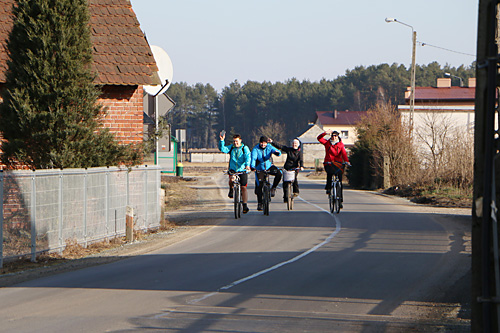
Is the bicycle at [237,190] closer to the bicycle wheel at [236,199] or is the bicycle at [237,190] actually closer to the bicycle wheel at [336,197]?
the bicycle wheel at [236,199]

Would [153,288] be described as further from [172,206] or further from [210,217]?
[172,206]

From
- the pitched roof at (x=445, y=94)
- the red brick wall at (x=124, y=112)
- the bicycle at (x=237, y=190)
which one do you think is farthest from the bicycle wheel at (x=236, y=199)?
the pitched roof at (x=445, y=94)

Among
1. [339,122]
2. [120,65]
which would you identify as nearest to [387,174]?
[120,65]

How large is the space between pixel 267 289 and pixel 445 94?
62298 mm

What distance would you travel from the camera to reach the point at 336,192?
63.6ft

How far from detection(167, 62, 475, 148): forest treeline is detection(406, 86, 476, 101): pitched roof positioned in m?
68.0

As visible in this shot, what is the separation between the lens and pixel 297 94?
156 m

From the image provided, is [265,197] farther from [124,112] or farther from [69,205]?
[69,205]

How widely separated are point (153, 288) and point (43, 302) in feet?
4.81

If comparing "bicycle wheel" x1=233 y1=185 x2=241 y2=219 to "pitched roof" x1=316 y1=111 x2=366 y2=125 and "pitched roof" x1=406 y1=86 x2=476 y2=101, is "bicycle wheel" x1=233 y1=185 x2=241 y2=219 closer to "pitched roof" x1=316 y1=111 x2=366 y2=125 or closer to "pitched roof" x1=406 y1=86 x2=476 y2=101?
"pitched roof" x1=406 y1=86 x2=476 y2=101

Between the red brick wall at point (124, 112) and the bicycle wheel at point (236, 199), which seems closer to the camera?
the red brick wall at point (124, 112)

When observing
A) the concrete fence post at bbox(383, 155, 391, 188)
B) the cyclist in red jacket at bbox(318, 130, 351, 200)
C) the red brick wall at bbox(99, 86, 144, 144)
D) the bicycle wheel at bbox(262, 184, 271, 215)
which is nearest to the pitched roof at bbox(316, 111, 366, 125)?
the concrete fence post at bbox(383, 155, 391, 188)

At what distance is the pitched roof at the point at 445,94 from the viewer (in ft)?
216

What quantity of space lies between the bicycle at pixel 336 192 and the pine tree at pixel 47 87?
23.8ft
